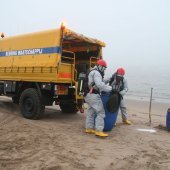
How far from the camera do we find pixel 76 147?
6371 millimetres

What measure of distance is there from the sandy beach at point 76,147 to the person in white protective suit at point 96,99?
255 mm

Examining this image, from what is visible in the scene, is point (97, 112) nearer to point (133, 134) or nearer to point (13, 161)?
point (133, 134)

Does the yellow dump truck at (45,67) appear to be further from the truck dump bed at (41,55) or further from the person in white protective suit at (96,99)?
the person in white protective suit at (96,99)

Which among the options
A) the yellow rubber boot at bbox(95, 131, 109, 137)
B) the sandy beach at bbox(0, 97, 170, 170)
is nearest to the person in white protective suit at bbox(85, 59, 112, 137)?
the yellow rubber boot at bbox(95, 131, 109, 137)

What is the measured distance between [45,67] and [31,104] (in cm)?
120

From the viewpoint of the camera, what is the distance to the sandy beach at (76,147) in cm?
541

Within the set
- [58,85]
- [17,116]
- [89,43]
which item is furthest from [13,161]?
[89,43]

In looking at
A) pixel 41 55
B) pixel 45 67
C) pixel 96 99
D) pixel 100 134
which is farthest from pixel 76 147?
pixel 41 55

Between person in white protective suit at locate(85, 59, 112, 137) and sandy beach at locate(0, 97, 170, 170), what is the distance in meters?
0.26

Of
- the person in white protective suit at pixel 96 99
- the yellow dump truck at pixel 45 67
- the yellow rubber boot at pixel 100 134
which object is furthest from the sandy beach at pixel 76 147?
→ the yellow dump truck at pixel 45 67

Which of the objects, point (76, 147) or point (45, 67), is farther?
point (45, 67)

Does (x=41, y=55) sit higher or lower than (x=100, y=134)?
higher

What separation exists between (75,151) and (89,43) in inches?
190

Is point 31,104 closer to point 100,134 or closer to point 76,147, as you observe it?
point 100,134
